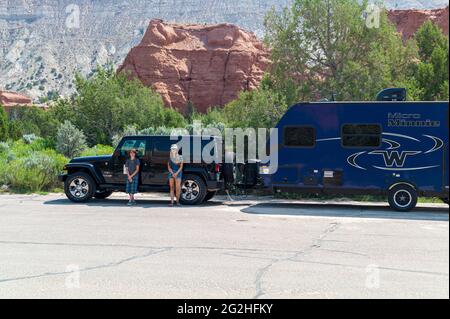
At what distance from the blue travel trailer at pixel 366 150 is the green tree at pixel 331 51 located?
26.1ft

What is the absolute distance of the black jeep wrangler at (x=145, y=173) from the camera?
16.5 m

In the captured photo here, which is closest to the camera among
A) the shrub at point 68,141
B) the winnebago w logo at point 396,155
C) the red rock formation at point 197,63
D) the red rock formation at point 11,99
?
the winnebago w logo at point 396,155

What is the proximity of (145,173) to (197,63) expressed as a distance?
8803 cm

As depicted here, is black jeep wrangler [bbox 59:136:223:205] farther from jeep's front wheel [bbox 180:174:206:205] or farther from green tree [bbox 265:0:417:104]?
green tree [bbox 265:0:417:104]

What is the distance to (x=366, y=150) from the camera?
15406 mm

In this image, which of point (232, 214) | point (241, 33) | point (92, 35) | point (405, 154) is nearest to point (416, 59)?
point (405, 154)

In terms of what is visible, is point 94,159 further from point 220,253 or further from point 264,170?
point 220,253

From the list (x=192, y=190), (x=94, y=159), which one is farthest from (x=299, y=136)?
(x=94, y=159)

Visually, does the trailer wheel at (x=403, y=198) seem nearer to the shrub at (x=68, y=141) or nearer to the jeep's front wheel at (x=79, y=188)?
the jeep's front wheel at (x=79, y=188)

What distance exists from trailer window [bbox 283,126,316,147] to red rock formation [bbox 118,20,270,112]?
7754 centimetres

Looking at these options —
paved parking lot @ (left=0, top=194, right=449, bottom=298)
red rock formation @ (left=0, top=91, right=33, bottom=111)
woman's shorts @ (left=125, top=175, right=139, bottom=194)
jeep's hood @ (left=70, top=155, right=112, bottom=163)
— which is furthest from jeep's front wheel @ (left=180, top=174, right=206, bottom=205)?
red rock formation @ (left=0, top=91, right=33, bottom=111)

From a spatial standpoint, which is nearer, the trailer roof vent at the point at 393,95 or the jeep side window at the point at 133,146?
the trailer roof vent at the point at 393,95

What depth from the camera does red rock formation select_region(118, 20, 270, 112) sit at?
96.3 metres

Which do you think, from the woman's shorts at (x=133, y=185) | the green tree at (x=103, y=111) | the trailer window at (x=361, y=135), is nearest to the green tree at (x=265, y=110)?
the trailer window at (x=361, y=135)
